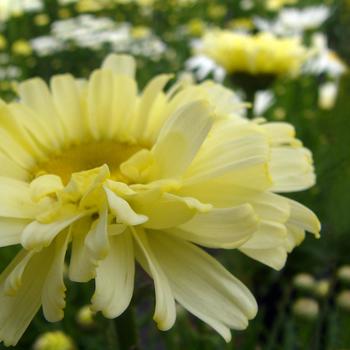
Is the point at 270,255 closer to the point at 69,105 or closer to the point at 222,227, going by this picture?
the point at 222,227

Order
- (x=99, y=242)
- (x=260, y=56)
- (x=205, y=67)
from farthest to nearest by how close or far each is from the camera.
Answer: (x=205, y=67) → (x=260, y=56) → (x=99, y=242)

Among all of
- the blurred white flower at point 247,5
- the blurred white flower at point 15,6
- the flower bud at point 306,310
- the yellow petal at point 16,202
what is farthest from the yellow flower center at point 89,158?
the blurred white flower at point 247,5

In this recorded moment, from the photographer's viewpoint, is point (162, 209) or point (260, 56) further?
point (260, 56)

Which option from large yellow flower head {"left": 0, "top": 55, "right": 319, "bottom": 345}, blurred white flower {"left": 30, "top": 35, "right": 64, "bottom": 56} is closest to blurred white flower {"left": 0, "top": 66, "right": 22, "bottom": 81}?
blurred white flower {"left": 30, "top": 35, "right": 64, "bottom": 56}

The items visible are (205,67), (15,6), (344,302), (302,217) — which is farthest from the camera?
(15,6)

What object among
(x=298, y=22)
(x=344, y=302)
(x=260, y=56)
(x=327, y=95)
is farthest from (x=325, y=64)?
(x=344, y=302)

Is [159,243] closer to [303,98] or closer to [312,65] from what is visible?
[303,98]

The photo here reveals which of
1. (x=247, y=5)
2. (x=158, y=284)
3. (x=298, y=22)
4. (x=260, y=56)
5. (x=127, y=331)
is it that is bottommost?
(x=247, y=5)
